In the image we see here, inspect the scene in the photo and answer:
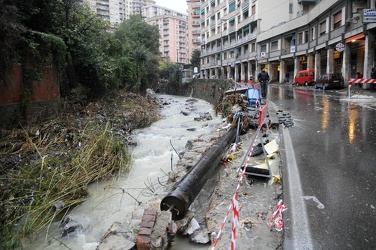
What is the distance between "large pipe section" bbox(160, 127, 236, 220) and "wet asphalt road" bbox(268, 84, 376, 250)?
1397 mm

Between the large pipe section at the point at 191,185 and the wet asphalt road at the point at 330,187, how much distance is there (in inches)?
55.0

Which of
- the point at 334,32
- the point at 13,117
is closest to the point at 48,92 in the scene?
the point at 13,117

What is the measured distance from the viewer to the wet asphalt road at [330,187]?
10.6 ft

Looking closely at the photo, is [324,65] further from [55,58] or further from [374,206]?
[374,206]

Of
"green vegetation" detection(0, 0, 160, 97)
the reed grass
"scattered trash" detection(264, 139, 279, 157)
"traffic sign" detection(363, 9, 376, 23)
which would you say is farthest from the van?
the reed grass

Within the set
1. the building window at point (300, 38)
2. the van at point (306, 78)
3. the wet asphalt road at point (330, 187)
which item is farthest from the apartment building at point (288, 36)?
the wet asphalt road at point (330, 187)

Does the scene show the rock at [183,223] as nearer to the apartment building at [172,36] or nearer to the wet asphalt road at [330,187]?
the wet asphalt road at [330,187]

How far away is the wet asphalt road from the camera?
3.23 meters

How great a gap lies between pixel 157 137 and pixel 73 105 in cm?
481

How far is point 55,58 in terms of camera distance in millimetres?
12492

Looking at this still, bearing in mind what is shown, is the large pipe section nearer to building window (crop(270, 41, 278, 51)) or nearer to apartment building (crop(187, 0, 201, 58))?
building window (crop(270, 41, 278, 51))

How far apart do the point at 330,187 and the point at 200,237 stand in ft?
7.26

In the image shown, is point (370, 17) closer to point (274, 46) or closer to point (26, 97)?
point (26, 97)

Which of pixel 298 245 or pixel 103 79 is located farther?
pixel 103 79
